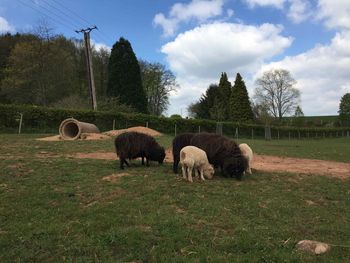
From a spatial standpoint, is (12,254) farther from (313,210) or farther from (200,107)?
(200,107)

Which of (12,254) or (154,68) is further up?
(154,68)

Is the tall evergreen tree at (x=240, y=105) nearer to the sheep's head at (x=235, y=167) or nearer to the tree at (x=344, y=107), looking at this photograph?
the tree at (x=344, y=107)

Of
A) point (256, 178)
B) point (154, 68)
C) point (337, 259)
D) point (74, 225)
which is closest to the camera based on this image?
point (337, 259)

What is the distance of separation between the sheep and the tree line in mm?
31124

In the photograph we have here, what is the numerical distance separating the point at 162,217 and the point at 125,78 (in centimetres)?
4848

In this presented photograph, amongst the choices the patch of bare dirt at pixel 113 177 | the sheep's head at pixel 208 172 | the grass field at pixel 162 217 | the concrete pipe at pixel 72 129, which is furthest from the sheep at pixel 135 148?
the concrete pipe at pixel 72 129

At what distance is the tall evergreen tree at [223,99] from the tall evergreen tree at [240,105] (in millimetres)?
1528

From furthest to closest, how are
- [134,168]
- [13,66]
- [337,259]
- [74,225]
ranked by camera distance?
[13,66] < [134,168] < [74,225] < [337,259]

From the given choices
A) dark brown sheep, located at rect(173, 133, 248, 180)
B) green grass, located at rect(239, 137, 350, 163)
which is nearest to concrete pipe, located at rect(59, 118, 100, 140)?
green grass, located at rect(239, 137, 350, 163)

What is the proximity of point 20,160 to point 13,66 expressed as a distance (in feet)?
139

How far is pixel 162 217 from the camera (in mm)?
7609

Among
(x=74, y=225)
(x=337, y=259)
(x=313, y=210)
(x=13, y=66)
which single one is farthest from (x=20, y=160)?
(x=13, y=66)

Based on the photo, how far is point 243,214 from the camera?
8.11 m

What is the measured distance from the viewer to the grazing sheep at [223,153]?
38.3 ft
